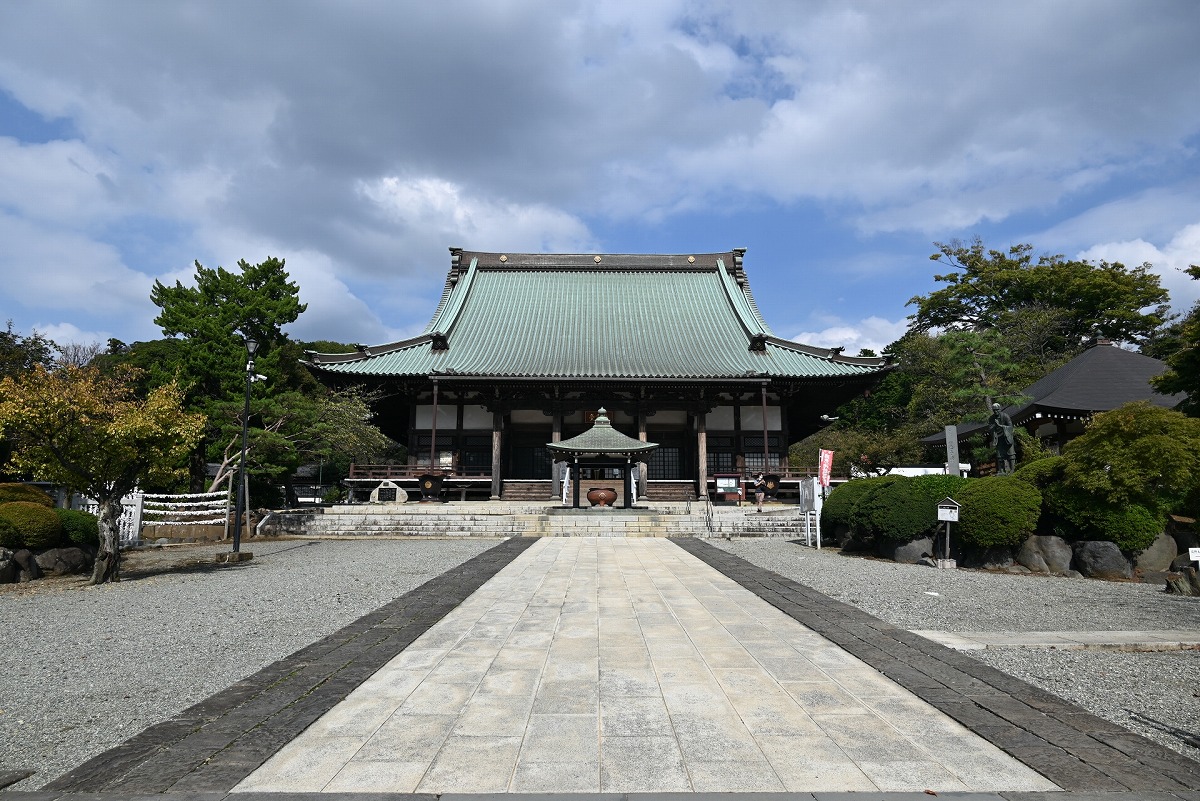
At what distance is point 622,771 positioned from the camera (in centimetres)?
318

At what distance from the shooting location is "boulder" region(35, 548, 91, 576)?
11.2 m

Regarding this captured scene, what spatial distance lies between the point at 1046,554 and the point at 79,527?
58.0 ft

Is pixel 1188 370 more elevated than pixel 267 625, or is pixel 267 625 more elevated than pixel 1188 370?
pixel 1188 370

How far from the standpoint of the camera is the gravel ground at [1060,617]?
4.30 metres

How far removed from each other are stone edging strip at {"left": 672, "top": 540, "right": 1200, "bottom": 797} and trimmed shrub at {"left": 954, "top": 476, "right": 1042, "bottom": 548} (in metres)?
6.26

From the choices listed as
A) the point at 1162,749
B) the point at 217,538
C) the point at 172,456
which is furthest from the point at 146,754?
the point at 217,538

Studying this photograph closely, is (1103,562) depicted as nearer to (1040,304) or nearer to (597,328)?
(597,328)

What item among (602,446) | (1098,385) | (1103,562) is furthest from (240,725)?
(1098,385)

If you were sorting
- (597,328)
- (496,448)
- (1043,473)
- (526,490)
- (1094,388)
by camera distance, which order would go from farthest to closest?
(597,328), (526,490), (496,448), (1094,388), (1043,473)

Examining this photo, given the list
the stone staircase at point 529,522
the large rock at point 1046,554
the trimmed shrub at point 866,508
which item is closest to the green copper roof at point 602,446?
the stone staircase at point 529,522

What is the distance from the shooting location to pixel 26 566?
10.9 metres

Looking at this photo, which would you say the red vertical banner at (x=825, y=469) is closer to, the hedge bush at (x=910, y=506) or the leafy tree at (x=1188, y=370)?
the hedge bush at (x=910, y=506)

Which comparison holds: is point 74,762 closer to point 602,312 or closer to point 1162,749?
point 1162,749

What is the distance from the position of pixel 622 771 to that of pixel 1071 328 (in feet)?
146
